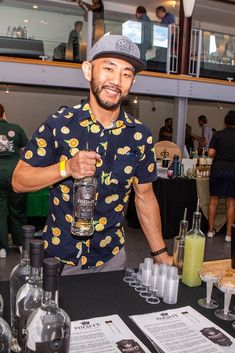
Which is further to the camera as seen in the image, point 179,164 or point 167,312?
point 179,164

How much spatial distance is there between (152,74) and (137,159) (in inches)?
235

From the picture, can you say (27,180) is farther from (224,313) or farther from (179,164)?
(179,164)

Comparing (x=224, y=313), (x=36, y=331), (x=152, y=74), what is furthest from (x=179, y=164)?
(x=36, y=331)

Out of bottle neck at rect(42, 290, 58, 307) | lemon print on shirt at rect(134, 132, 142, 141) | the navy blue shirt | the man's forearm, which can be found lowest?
bottle neck at rect(42, 290, 58, 307)

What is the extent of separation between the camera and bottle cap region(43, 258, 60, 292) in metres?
0.70

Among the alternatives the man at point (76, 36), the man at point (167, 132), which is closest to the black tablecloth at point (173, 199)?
the man at point (167, 132)

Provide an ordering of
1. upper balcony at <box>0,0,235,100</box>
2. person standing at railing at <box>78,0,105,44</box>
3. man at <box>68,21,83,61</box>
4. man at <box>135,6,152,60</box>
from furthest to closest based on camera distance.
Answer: man at <box>135,6,152,60</box> → person standing at railing at <box>78,0,105,44</box> → man at <box>68,21,83,61</box> → upper balcony at <box>0,0,235,100</box>

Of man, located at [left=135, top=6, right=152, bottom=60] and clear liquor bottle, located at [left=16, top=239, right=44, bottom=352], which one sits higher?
man, located at [left=135, top=6, right=152, bottom=60]

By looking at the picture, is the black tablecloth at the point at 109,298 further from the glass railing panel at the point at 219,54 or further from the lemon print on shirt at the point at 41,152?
the glass railing panel at the point at 219,54

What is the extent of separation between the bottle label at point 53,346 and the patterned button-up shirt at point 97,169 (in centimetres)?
78

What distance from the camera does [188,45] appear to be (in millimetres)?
8117

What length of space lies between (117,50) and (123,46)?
0.03 meters

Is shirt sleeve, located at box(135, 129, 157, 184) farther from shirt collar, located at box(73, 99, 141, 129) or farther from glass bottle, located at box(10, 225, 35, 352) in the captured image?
glass bottle, located at box(10, 225, 35, 352)

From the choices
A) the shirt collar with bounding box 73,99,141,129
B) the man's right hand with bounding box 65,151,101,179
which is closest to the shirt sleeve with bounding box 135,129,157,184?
the shirt collar with bounding box 73,99,141,129
